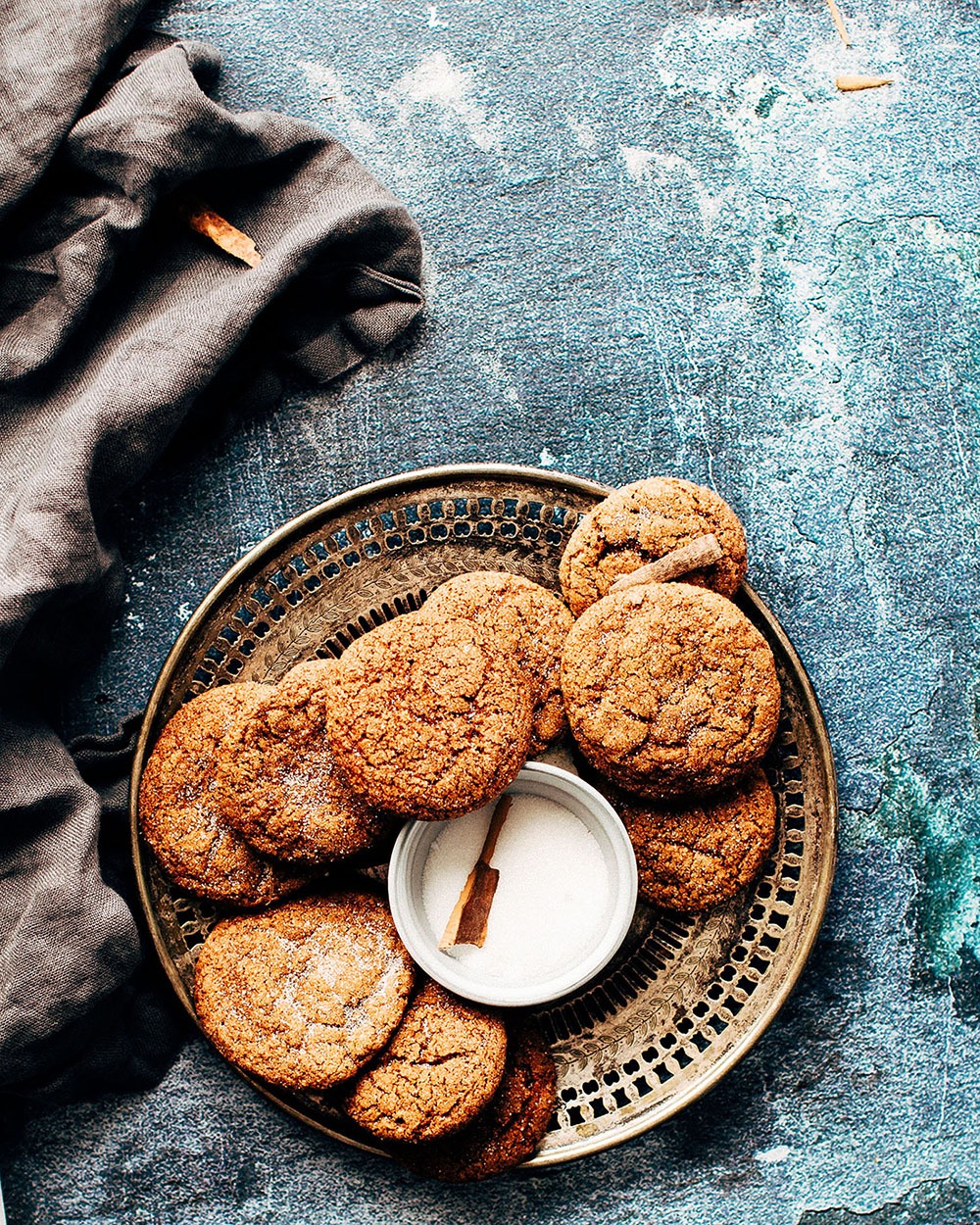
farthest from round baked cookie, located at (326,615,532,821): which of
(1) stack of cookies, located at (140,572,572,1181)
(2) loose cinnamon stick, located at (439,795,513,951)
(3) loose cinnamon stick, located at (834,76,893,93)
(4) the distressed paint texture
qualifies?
(3) loose cinnamon stick, located at (834,76,893,93)

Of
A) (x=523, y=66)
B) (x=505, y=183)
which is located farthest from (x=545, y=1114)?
(x=523, y=66)

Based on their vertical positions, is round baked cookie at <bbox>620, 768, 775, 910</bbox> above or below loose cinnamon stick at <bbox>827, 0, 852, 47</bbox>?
below

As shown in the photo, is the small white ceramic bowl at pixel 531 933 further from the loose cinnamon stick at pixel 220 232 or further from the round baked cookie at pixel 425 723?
the loose cinnamon stick at pixel 220 232

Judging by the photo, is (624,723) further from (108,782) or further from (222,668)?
(108,782)

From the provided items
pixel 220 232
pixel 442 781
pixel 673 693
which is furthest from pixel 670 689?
pixel 220 232

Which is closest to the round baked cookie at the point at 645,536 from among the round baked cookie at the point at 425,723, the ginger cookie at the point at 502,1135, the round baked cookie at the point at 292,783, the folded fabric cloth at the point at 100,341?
the round baked cookie at the point at 425,723

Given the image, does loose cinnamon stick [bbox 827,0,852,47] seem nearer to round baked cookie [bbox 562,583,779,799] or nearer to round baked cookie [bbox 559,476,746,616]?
round baked cookie [bbox 559,476,746,616]
